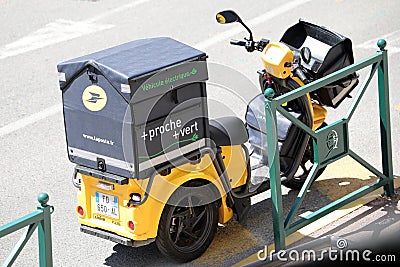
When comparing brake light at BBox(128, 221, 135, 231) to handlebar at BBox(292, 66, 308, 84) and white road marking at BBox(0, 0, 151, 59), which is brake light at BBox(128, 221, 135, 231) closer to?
handlebar at BBox(292, 66, 308, 84)

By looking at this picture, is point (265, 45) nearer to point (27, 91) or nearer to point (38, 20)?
point (27, 91)

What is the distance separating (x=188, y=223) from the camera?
22.2 ft

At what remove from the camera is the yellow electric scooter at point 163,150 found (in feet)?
20.5

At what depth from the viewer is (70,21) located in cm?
1255

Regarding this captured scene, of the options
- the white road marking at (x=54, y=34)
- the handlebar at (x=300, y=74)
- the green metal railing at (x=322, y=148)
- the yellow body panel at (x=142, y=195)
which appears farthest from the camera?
the white road marking at (x=54, y=34)

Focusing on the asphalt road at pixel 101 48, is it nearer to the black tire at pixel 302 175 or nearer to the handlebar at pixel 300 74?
the black tire at pixel 302 175

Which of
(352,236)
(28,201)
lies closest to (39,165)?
(28,201)

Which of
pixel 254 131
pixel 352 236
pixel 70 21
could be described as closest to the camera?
pixel 352 236

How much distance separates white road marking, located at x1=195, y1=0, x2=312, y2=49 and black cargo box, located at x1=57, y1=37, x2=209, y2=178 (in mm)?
4884

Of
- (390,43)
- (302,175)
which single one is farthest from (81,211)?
(390,43)

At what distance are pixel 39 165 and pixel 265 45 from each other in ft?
8.60

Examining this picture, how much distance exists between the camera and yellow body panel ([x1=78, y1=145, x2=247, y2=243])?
6.42 m

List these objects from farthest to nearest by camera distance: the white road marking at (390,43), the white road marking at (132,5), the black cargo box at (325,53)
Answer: the white road marking at (390,43) → the white road marking at (132,5) → the black cargo box at (325,53)

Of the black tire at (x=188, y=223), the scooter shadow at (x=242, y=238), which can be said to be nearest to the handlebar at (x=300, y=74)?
the black tire at (x=188, y=223)
